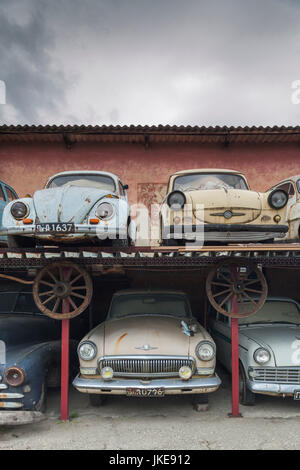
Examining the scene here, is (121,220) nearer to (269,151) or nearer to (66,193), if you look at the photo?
(66,193)

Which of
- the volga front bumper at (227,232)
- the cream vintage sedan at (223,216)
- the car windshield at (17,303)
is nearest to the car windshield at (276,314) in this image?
the cream vintage sedan at (223,216)

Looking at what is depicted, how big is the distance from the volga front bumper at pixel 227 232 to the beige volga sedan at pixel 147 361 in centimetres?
134

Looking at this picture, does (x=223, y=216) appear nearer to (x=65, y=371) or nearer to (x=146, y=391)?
(x=146, y=391)

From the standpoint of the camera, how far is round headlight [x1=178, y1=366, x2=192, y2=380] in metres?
4.33

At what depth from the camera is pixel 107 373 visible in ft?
14.3

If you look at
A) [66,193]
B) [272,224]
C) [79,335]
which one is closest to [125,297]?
[79,335]

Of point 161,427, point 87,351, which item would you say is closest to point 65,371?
point 87,351

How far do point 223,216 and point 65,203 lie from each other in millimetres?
2263

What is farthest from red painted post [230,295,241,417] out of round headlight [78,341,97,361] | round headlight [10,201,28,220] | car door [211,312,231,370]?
round headlight [10,201,28,220]

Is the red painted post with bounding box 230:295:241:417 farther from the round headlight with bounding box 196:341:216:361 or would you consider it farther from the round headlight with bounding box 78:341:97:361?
the round headlight with bounding box 78:341:97:361

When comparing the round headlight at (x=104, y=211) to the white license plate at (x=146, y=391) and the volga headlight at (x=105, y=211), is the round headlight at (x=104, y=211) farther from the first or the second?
the white license plate at (x=146, y=391)

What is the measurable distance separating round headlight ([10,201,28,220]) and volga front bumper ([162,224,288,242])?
2047 mm
